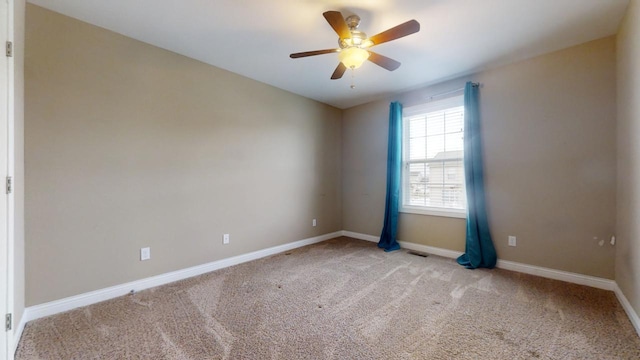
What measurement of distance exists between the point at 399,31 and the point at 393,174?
2.32m

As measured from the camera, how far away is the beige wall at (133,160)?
2.00 metres

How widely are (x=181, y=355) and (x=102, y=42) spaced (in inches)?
106

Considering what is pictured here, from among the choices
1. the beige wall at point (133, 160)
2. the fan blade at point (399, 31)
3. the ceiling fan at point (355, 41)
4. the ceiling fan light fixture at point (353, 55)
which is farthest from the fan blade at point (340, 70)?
the beige wall at point (133, 160)

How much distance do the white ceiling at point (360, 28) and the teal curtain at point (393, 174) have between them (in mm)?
872

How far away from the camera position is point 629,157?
80.4 inches

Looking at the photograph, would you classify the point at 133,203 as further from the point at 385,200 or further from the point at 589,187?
the point at 589,187

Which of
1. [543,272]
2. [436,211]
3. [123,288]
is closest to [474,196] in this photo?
[436,211]

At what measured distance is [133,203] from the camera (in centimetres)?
241

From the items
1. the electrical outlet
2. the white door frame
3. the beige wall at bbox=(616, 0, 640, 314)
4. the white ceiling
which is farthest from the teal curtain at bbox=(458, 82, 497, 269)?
the white door frame

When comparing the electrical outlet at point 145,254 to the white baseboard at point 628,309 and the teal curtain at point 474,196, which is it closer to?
the teal curtain at point 474,196

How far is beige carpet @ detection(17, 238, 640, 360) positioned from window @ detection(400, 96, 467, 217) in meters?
1.08

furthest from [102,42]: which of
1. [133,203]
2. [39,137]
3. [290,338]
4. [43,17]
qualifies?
Answer: [290,338]

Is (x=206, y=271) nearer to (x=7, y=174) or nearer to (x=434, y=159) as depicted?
(x=7, y=174)

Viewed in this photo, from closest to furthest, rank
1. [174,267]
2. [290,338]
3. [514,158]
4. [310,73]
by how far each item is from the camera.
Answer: [290,338]
[174,267]
[514,158]
[310,73]
